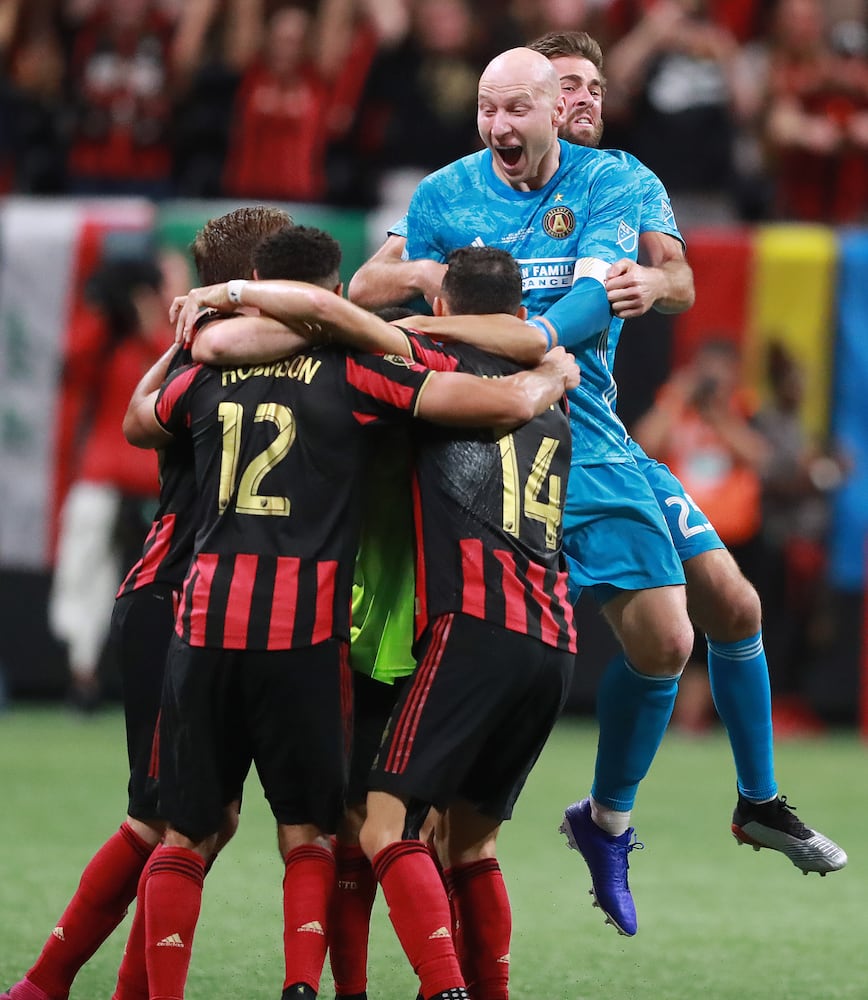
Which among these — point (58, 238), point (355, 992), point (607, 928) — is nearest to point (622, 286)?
point (355, 992)

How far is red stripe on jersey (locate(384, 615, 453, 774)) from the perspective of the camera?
423 centimetres

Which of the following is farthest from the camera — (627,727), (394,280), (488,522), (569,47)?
(569,47)

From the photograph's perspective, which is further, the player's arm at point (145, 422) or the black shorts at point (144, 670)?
the black shorts at point (144, 670)

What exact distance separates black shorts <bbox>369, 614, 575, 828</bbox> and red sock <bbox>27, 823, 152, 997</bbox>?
2.57ft

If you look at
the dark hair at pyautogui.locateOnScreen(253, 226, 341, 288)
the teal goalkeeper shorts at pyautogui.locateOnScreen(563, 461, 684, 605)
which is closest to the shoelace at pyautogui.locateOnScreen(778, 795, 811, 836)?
the teal goalkeeper shorts at pyautogui.locateOnScreen(563, 461, 684, 605)

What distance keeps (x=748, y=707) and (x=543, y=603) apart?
127cm

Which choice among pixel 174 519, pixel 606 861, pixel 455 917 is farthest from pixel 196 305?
pixel 606 861

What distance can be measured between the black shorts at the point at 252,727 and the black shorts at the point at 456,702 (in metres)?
0.14

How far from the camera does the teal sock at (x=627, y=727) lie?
5.24 metres

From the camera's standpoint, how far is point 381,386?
4.28 m

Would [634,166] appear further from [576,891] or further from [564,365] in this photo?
[576,891]

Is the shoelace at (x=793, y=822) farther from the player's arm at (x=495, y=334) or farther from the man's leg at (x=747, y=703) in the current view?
the player's arm at (x=495, y=334)

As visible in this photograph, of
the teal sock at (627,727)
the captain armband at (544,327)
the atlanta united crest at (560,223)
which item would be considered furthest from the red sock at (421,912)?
the atlanta united crest at (560,223)

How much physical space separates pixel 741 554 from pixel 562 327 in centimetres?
607
